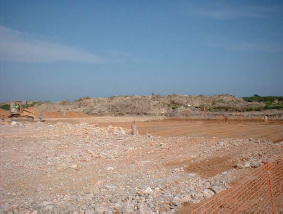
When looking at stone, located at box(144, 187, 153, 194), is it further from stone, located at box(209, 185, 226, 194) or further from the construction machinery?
the construction machinery

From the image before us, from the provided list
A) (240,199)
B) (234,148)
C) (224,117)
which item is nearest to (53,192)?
(240,199)

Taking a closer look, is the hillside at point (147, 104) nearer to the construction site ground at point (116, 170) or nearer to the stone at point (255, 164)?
the construction site ground at point (116, 170)

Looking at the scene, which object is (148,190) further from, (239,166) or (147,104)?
(147,104)

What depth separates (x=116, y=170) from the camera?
880cm

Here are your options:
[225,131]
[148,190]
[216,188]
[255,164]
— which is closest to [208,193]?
[216,188]

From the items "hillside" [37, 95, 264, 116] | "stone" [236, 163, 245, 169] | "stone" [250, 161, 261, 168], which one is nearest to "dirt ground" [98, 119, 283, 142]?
"stone" [250, 161, 261, 168]

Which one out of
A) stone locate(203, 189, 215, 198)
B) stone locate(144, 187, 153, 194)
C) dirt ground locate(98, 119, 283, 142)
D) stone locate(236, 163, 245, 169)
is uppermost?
stone locate(144, 187, 153, 194)

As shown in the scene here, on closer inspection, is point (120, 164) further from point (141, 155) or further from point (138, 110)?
point (138, 110)

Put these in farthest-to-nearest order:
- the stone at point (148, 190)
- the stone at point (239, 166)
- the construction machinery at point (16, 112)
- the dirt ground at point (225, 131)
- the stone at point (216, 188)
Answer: the construction machinery at point (16, 112) < the dirt ground at point (225, 131) < the stone at point (239, 166) < the stone at point (216, 188) < the stone at point (148, 190)

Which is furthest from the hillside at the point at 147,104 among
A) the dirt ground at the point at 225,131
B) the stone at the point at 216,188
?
the stone at the point at 216,188

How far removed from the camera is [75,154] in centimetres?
1066

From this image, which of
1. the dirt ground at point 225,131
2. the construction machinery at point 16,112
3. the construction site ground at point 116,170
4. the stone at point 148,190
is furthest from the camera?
the construction machinery at point 16,112

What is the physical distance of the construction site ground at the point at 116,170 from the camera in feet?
19.8

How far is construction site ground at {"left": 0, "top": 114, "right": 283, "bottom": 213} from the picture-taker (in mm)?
6023
